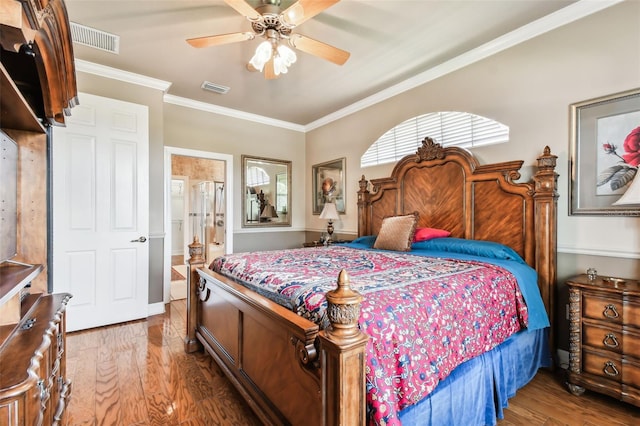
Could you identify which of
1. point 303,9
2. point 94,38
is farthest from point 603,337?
point 94,38

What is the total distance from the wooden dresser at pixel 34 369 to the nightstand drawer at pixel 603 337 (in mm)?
2855

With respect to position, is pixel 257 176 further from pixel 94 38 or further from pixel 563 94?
pixel 563 94

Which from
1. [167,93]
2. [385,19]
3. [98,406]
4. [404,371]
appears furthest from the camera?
[167,93]

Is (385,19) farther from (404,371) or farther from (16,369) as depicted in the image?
(16,369)

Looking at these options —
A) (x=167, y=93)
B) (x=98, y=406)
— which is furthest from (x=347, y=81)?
(x=98, y=406)

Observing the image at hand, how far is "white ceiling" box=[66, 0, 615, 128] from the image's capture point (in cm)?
231

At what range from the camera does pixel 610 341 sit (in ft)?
6.17

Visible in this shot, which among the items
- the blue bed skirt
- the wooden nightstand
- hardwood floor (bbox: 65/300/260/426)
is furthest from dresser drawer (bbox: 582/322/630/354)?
hardwood floor (bbox: 65/300/260/426)

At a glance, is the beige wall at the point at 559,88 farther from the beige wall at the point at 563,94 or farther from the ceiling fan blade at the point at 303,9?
the ceiling fan blade at the point at 303,9

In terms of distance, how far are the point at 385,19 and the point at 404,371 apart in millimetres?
2579

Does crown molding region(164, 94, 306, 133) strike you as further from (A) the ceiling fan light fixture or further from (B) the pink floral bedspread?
(B) the pink floral bedspread

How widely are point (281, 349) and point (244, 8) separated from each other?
2.08 meters

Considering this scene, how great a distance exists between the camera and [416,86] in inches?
138

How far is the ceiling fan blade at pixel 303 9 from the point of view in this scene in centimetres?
184
